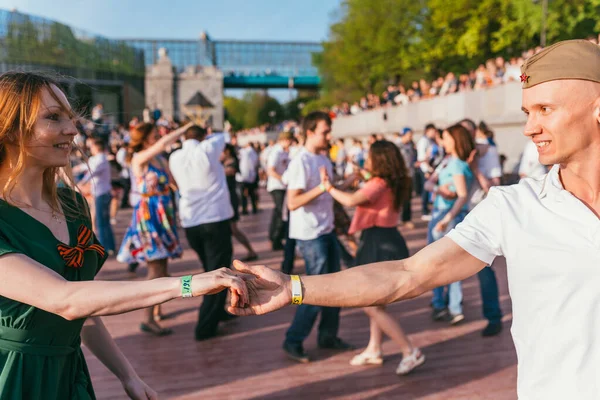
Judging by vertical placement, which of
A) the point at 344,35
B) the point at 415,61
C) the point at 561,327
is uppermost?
the point at 344,35

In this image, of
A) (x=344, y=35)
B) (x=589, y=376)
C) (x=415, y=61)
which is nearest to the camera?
(x=589, y=376)

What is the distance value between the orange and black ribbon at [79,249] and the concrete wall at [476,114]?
13509mm

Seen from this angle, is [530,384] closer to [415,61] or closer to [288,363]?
[288,363]

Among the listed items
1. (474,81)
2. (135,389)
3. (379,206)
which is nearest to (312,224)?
(379,206)

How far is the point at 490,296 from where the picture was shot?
5.47 metres

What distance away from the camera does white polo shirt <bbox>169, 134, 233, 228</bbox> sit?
18.1ft

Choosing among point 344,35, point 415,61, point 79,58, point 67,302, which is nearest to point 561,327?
point 67,302

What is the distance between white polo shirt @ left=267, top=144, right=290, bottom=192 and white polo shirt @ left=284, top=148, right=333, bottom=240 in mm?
4369

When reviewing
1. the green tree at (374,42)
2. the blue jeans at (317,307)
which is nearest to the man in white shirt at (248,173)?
the blue jeans at (317,307)

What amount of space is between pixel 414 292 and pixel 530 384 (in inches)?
18.8

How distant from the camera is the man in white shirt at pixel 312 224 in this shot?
16.1ft

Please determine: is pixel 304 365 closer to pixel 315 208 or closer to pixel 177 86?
pixel 315 208

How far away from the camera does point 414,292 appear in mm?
2059

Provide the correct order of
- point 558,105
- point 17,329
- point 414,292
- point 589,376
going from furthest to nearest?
point 414,292, point 17,329, point 558,105, point 589,376
